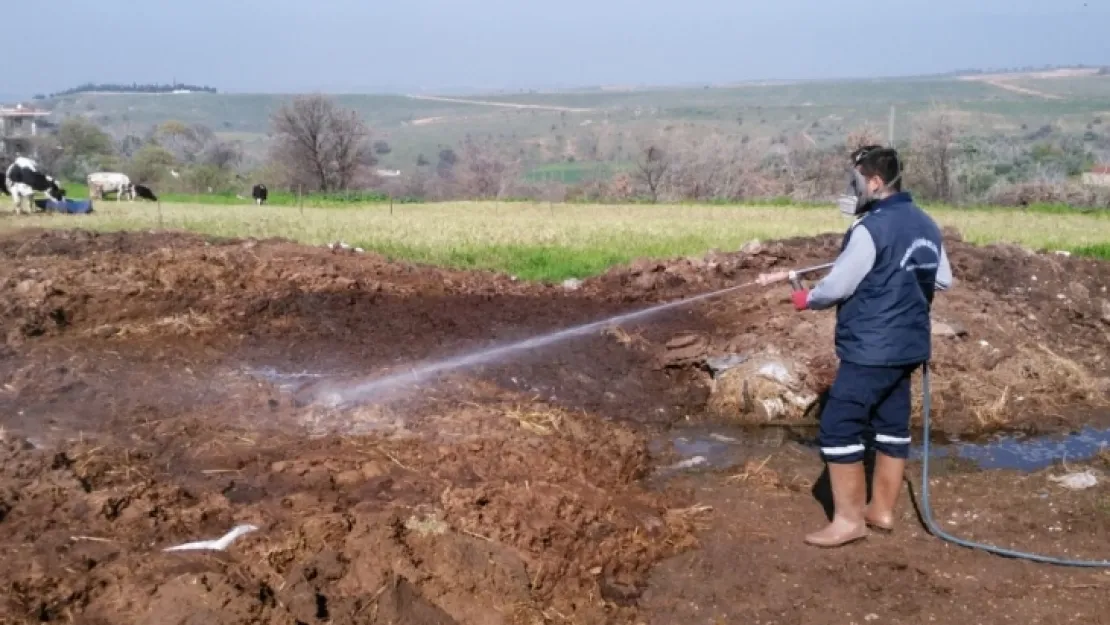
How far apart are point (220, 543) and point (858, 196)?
13.2 feet

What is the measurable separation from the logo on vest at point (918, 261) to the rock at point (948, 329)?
190 inches

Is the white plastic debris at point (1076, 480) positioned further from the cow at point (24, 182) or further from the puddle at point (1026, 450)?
the cow at point (24, 182)

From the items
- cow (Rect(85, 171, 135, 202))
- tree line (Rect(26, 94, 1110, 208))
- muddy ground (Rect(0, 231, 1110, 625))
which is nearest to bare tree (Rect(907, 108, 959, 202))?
tree line (Rect(26, 94, 1110, 208))

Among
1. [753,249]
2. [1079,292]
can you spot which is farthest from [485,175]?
[1079,292]

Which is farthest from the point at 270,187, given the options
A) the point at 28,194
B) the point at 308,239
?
the point at 308,239

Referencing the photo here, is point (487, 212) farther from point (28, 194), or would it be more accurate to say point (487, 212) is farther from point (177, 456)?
point (177, 456)

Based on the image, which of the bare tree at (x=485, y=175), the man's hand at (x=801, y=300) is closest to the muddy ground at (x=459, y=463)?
the man's hand at (x=801, y=300)

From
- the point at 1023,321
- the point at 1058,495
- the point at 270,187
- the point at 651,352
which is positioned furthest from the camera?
the point at 270,187

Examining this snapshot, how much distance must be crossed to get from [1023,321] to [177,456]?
9.41 m

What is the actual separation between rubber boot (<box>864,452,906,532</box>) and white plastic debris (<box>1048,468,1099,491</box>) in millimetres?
1692

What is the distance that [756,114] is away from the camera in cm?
13025

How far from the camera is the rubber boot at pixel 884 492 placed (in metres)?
5.90

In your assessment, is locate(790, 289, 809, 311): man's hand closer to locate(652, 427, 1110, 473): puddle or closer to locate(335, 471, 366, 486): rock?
locate(652, 427, 1110, 473): puddle

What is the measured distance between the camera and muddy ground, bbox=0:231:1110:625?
15.9 feet
